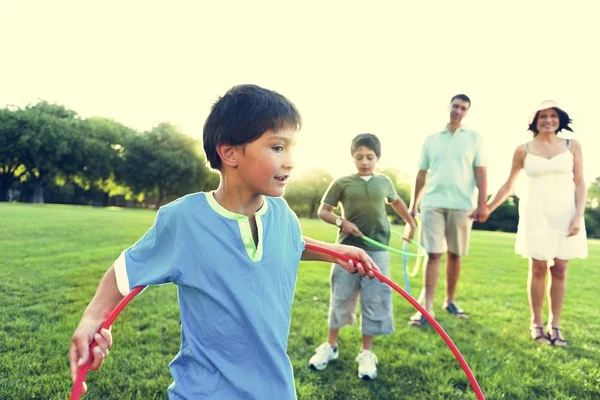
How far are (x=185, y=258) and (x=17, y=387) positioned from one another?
7.10 feet

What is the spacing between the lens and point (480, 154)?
5.71 metres

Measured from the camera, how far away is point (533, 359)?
4336 mm

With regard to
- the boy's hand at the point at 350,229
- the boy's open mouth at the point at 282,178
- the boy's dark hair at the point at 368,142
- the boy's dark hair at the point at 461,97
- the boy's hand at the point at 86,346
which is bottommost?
the boy's hand at the point at 86,346

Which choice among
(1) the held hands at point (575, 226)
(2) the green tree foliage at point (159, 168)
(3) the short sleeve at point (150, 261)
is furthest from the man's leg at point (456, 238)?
(2) the green tree foliage at point (159, 168)

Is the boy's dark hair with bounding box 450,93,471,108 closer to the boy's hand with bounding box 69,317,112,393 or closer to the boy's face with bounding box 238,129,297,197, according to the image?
the boy's face with bounding box 238,129,297,197

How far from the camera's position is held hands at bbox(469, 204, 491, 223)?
5.70m

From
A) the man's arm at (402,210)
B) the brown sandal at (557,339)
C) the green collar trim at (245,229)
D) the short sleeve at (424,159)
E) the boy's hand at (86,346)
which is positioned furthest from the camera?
the short sleeve at (424,159)

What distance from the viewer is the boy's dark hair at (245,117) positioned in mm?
1953

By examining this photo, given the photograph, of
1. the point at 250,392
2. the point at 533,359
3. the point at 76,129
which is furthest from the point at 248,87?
the point at 76,129

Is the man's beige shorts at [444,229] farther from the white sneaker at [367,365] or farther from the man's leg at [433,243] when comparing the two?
the white sneaker at [367,365]

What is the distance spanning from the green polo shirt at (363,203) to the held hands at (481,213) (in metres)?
1.90

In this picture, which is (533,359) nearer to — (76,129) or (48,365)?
(48,365)

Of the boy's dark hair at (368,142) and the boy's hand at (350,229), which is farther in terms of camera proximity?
the boy's dark hair at (368,142)

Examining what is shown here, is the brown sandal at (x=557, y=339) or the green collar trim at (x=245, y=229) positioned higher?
the green collar trim at (x=245, y=229)
